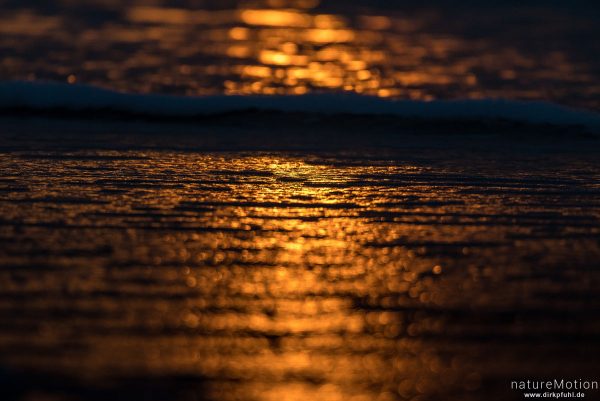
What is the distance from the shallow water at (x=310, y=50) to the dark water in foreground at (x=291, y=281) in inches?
179

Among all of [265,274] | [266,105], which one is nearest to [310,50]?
[266,105]

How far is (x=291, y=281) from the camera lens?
14.8ft

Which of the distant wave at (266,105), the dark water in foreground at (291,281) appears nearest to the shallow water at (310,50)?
the distant wave at (266,105)

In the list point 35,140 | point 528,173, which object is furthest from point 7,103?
point 528,173

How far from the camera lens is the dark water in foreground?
3.66m

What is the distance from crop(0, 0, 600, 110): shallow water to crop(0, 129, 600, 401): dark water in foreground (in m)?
4.55

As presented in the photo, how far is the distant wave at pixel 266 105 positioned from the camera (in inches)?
346

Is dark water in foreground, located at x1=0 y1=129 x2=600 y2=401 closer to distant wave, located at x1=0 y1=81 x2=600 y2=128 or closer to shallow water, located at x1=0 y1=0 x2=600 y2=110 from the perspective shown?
distant wave, located at x1=0 y1=81 x2=600 y2=128

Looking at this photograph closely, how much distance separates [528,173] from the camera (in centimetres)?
675

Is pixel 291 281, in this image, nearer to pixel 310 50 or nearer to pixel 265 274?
pixel 265 274

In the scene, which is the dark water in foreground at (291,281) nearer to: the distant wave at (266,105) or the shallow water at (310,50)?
the distant wave at (266,105)

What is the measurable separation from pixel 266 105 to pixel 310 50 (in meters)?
6.74

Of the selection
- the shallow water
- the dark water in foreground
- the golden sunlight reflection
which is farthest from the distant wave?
the golden sunlight reflection

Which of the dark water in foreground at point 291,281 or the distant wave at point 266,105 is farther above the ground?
the distant wave at point 266,105
